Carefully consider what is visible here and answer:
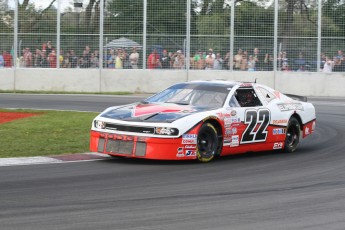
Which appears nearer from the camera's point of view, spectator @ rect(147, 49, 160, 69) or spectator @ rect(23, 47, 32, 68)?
spectator @ rect(147, 49, 160, 69)

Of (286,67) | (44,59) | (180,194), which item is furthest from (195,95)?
(44,59)

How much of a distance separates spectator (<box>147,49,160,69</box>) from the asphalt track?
19.1 meters

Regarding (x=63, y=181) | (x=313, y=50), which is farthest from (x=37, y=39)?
(x=63, y=181)

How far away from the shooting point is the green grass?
13203 millimetres

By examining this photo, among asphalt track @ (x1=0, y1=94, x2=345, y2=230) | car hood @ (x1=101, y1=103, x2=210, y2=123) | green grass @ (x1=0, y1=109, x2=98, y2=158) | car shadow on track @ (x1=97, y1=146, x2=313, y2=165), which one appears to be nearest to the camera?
asphalt track @ (x1=0, y1=94, x2=345, y2=230)

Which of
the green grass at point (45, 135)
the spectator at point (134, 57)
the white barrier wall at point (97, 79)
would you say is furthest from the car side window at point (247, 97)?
the spectator at point (134, 57)

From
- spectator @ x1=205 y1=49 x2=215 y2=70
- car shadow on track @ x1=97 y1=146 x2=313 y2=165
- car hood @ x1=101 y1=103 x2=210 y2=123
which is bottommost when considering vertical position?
car shadow on track @ x1=97 y1=146 x2=313 y2=165

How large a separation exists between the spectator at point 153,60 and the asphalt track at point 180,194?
19137mm

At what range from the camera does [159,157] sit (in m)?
11.6

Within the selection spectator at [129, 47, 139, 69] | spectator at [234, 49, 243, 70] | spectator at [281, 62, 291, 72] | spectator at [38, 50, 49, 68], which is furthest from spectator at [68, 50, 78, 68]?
spectator at [281, 62, 291, 72]

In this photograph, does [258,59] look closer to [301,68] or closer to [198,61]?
[301,68]

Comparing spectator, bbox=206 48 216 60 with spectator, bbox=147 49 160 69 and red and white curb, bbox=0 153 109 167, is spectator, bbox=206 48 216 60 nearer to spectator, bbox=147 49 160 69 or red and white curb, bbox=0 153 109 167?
spectator, bbox=147 49 160 69

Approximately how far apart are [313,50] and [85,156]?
66.5ft

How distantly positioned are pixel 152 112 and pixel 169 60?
20.3 m
